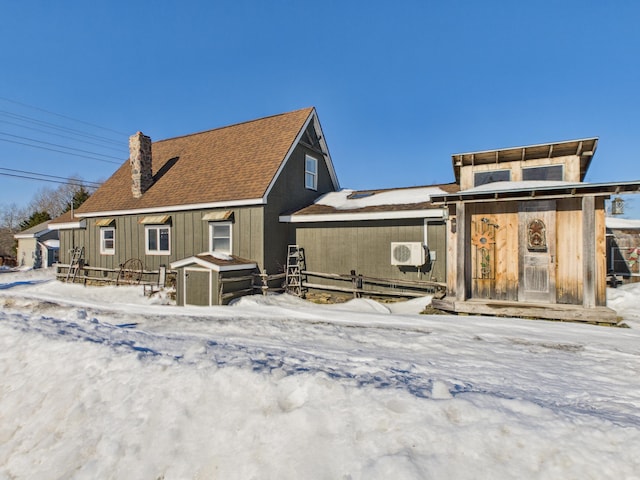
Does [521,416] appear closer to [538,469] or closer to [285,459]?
[538,469]

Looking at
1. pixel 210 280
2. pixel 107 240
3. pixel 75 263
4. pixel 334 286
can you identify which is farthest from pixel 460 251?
pixel 75 263

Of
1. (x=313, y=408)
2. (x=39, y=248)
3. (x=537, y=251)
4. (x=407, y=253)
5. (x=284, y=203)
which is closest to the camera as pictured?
(x=313, y=408)

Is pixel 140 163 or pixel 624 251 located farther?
pixel 140 163

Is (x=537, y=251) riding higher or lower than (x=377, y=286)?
A: higher

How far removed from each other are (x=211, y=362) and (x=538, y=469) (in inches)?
116

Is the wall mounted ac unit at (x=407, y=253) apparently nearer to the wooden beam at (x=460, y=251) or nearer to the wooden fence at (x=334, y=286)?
the wooden fence at (x=334, y=286)

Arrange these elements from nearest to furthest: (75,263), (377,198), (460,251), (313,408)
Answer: (313,408), (460,251), (377,198), (75,263)

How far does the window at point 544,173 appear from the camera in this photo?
355 inches

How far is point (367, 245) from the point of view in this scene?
11.8m

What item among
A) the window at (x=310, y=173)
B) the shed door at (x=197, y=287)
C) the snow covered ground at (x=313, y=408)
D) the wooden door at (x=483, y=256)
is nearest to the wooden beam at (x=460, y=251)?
the wooden door at (x=483, y=256)

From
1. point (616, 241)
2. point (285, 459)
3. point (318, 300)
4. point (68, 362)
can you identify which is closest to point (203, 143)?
point (318, 300)

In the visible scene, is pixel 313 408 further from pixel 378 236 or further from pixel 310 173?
pixel 310 173

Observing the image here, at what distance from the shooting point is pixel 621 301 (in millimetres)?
9125

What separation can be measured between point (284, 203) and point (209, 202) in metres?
2.98
